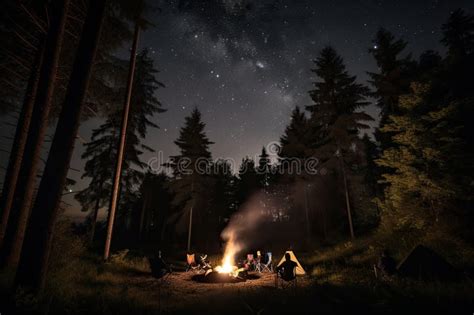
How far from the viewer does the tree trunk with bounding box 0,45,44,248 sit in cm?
770

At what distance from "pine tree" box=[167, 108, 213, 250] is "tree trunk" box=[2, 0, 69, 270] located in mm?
17995

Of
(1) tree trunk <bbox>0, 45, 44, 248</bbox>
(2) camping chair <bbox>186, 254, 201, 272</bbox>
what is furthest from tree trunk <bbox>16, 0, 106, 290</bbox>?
(2) camping chair <bbox>186, 254, 201, 272</bbox>

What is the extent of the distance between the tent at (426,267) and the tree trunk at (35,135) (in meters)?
13.0

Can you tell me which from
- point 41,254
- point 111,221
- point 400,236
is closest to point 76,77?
point 41,254

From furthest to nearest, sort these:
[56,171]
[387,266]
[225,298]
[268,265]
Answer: [268,265]
[387,266]
[225,298]
[56,171]

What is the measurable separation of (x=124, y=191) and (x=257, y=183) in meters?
25.3

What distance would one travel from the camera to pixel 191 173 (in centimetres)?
2569

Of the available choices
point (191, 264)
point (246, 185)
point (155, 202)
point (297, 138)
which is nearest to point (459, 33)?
point (297, 138)

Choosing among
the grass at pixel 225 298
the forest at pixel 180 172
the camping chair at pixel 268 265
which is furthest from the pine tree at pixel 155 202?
the grass at pixel 225 298

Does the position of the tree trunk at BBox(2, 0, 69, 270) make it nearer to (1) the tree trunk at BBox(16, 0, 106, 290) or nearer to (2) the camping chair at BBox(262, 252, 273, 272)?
(1) the tree trunk at BBox(16, 0, 106, 290)

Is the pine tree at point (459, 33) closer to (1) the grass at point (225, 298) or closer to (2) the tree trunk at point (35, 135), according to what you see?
(1) the grass at point (225, 298)

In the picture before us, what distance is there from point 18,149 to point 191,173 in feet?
57.7

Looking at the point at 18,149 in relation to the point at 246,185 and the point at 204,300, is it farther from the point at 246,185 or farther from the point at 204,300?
the point at 246,185

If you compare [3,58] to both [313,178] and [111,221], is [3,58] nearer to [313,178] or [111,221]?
[111,221]
